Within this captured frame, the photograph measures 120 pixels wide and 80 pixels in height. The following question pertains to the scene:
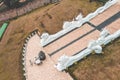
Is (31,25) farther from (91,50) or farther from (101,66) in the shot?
(101,66)

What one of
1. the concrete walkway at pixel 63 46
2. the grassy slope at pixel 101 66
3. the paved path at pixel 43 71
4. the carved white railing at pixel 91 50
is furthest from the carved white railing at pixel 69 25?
the grassy slope at pixel 101 66

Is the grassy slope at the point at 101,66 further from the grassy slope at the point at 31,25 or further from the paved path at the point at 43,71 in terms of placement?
the grassy slope at the point at 31,25

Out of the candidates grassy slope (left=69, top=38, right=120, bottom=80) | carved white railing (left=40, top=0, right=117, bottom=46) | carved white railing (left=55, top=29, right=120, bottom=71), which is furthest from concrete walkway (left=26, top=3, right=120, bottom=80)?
grassy slope (left=69, top=38, right=120, bottom=80)

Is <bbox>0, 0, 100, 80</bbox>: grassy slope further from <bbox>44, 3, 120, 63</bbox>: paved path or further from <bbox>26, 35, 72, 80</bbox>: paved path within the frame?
<bbox>44, 3, 120, 63</bbox>: paved path

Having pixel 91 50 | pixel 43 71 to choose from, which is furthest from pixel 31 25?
pixel 91 50

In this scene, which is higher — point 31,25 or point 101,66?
point 101,66

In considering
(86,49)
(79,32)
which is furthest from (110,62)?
(79,32)
